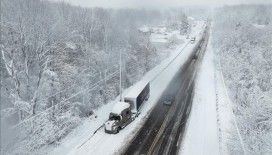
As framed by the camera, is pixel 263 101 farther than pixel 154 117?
No

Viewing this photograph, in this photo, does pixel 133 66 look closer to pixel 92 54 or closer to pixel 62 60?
pixel 92 54

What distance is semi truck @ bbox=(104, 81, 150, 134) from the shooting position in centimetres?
2909

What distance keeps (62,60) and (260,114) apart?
26.9 metres

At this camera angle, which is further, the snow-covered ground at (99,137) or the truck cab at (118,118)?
the truck cab at (118,118)

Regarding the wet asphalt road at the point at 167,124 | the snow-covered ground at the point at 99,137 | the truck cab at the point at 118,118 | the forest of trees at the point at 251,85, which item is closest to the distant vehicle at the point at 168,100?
the wet asphalt road at the point at 167,124

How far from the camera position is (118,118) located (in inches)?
1164

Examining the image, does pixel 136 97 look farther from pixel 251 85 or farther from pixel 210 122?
pixel 251 85

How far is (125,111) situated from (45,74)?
33.4ft

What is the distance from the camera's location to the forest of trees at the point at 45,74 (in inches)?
998

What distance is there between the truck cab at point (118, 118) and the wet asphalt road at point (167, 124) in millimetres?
2110

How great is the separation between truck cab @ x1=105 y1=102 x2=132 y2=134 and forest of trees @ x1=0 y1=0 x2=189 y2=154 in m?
4.15

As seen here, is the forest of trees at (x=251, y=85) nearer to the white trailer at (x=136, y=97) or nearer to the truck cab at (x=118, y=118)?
the truck cab at (x=118, y=118)

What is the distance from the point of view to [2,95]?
26.6m

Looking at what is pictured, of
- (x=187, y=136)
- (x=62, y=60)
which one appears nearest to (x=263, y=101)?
(x=187, y=136)
